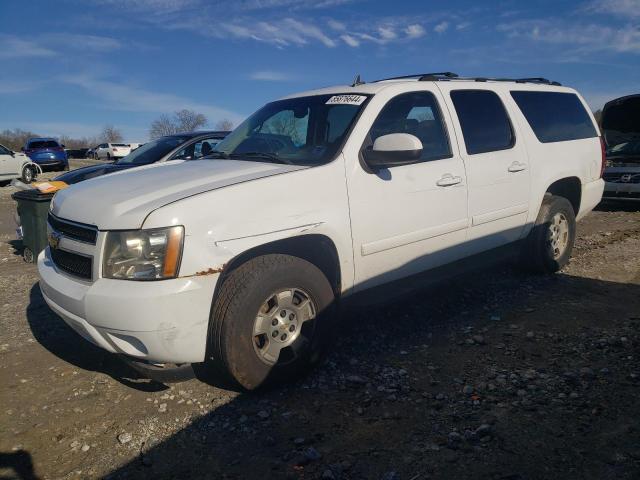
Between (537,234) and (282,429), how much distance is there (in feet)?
11.4

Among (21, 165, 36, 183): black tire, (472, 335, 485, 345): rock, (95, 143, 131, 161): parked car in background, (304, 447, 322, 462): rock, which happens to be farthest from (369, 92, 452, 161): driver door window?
(95, 143, 131, 161): parked car in background

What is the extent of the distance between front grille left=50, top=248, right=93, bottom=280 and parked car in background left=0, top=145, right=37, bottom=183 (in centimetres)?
1703

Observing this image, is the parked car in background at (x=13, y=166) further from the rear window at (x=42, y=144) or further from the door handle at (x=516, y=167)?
the door handle at (x=516, y=167)

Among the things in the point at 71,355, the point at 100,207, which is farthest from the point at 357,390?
the point at 71,355

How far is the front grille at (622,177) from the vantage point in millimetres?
9961

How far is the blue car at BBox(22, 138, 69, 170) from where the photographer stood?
2448 cm

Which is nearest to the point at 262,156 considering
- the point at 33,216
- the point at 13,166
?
the point at 33,216

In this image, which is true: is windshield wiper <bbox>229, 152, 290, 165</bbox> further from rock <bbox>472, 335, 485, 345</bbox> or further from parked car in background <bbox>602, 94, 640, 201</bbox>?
parked car in background <bbox>602, 94, 640, 201</bbox>

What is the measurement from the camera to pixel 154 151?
7301 mm

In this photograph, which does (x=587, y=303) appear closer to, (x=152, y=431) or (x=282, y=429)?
(x=282, y=429)

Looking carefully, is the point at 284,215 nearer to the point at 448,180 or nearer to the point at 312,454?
the point at 312,454

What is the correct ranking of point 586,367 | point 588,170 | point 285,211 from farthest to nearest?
1. point 588,170
2. point 586,367
3. point 285,211

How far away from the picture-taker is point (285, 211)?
9.62 feet

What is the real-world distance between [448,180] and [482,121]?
2.84 ft
